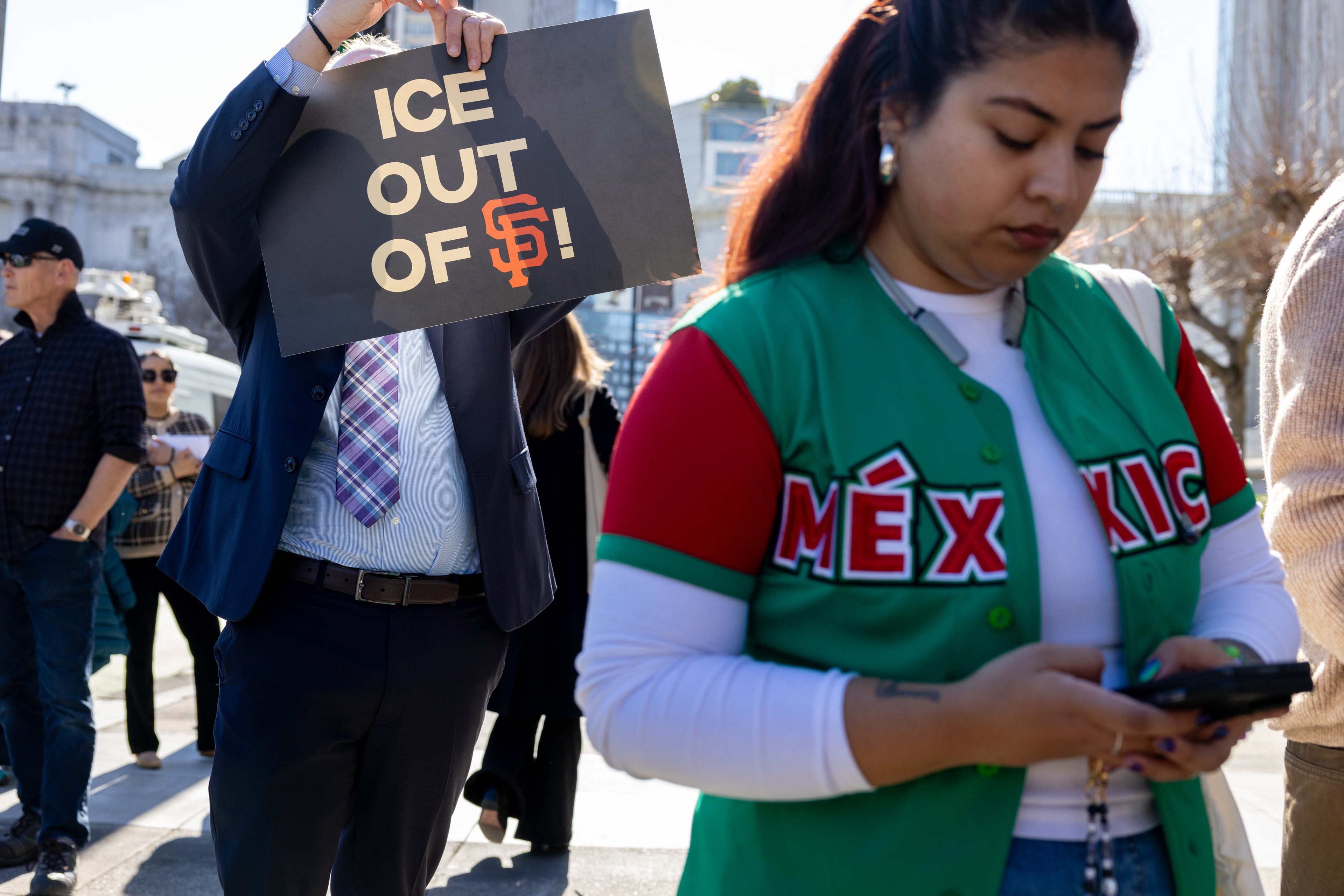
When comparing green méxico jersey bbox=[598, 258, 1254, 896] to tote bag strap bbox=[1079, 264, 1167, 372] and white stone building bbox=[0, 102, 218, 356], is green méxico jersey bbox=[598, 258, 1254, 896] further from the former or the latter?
white stone building bbox=[0, 102, 218, 356]

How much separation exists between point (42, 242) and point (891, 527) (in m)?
4.24

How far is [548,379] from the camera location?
431 cm

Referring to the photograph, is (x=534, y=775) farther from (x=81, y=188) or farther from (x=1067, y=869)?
(x=81, y=188)

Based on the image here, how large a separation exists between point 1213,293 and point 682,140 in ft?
164

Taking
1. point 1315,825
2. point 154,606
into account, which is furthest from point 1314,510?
point 154,606

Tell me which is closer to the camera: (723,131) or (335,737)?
(335,737)

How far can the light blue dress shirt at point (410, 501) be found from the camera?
234cm

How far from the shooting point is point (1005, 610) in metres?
1.14

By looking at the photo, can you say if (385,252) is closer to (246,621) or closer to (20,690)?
(246,621)

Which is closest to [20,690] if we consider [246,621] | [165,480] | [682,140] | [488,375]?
[165,480]

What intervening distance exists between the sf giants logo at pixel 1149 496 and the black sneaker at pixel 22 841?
Result: 12.8 feet

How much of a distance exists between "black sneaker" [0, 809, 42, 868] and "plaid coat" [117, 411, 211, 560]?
170 centimetres

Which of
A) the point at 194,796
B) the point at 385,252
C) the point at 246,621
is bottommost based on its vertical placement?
the point at 194,796

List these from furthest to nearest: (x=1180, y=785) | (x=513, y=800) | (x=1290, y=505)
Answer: (x=513, y=800) < (x=1290, y=505) < (x=1180, y=785)
